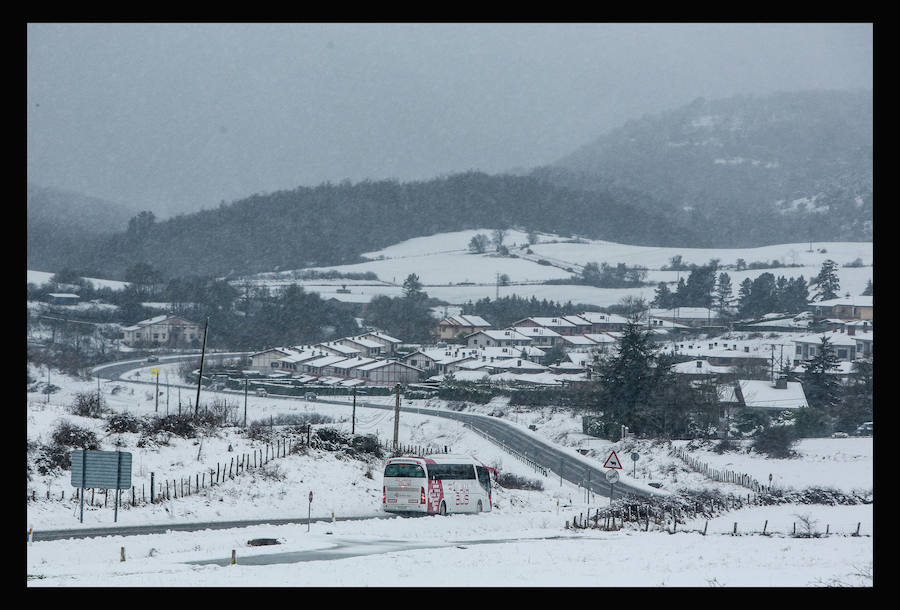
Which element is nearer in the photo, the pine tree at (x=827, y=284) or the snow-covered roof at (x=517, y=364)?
the snow-covered roof at (x=517, y=364)

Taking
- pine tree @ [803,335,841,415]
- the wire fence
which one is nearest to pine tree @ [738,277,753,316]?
pine tree @ [803,335,841,415]

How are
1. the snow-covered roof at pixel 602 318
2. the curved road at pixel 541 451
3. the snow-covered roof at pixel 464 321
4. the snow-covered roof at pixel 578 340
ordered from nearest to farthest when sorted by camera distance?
the curved road at pixel 541 451 → the snow-covered roof at pixel 578 340 → the snow-covered roof at pixel 464 321 → the snow-covered roof at pixel 602 318

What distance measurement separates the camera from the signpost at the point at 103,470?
1805cm

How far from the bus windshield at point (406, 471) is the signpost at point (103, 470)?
6.87 m

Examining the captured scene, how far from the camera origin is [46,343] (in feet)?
320

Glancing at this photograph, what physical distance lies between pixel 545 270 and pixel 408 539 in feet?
507

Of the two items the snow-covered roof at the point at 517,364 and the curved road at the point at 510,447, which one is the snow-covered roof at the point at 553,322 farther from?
the curved road at the point at 510,447

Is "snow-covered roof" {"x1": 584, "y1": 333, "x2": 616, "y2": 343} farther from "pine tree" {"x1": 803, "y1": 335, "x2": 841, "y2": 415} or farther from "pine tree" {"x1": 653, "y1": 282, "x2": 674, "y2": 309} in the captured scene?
"pine tree" {"x1": 803, "y1": 335, "x2": 841, "y2": 415}

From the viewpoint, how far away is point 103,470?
18266 millimetres

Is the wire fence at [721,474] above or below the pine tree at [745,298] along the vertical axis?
below

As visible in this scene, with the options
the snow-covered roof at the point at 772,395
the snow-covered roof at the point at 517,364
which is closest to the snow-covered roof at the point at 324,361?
the snow-covered roof at the point at 517,364

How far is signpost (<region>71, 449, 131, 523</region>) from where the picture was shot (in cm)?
1805
